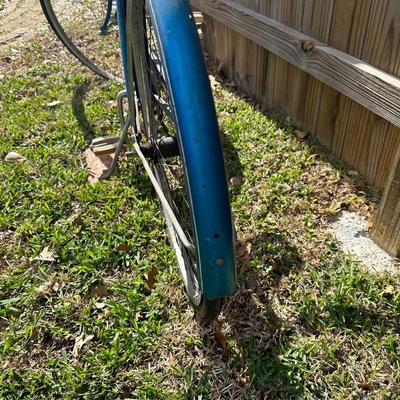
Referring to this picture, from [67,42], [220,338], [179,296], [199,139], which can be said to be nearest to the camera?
[199,139]

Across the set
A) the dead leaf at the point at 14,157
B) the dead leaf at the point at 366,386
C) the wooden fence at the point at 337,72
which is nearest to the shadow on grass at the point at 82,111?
the dead leaf at the point at 14,157

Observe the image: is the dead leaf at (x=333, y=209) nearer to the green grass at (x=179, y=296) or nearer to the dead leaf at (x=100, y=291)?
the green grass at (x=179, y=296)

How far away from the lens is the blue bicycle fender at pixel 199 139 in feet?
3.63

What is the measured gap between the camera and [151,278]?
195 centimetres

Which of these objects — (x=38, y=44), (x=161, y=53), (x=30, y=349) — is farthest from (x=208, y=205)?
(x=38, y=44)

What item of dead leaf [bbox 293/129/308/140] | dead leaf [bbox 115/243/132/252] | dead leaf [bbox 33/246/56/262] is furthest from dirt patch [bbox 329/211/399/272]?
dead leaf [bbox 33/246/56/262]

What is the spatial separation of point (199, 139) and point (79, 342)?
1.08 m

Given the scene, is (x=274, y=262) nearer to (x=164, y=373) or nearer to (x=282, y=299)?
(x=282, y=299)

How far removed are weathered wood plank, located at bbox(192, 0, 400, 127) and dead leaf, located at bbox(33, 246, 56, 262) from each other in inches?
67.6

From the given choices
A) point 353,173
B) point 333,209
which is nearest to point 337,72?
point 353,173

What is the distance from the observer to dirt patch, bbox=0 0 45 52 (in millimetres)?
4781

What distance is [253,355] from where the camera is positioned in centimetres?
163

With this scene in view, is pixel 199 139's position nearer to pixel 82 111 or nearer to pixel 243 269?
pixel 243 269

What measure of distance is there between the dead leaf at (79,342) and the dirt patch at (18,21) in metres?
3.81
